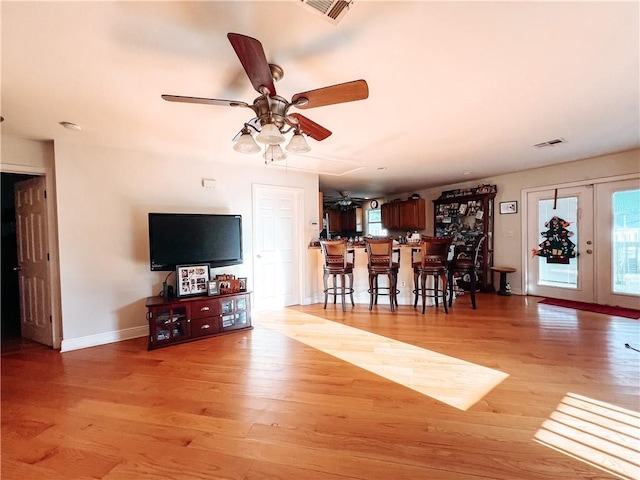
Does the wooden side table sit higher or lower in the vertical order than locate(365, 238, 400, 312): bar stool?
lower

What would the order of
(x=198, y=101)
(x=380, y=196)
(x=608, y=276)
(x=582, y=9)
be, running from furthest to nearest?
(x=380, y=196), (x=608, y=276), (x=198, y=101), (x=582, y=9)

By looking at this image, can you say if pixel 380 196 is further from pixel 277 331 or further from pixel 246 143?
pixel 246 143

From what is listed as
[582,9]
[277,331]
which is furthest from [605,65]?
[277,331]

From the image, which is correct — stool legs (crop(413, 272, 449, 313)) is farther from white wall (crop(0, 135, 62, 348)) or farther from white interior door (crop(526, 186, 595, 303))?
white wall (crop(0, 135, 62, 348))

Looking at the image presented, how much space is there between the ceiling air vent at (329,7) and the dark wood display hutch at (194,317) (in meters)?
3.11

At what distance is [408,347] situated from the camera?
2.95 m

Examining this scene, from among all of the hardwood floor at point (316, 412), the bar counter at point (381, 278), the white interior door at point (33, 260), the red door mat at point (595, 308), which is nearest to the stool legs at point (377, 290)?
the bar counter at point (381, 278)

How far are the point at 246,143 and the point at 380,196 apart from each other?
6.46 metres

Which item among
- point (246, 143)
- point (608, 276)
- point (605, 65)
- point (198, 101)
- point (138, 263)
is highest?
point (605, 65)

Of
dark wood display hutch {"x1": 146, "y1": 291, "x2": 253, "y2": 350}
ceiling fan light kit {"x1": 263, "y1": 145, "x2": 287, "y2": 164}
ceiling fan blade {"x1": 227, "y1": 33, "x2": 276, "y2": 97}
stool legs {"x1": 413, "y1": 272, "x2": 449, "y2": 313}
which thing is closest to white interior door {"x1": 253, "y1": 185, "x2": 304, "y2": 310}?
dark wood display hutch {"x1": 146, "y1": 291, "x2": 253, "y2": 350}

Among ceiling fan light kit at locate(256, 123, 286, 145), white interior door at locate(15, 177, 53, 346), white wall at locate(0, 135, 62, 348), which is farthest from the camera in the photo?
white interior door at locate(15, 177, 53, 346)

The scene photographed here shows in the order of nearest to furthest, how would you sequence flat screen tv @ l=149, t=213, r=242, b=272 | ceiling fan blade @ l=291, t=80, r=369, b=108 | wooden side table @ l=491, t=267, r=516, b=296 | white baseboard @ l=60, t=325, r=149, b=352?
ceiling fan blade @ l=291, t=80, r=369, b=108 < white baseboard @ l=60, t=325, r=149, b=352 < flat screen tv @ l=149, t=213, r=242, b=272 < wooden side table @ l=491, t=267, r=516, b=296

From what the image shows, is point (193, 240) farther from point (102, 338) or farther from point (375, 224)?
point (375, 224)

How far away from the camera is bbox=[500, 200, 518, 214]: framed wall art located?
532cm
